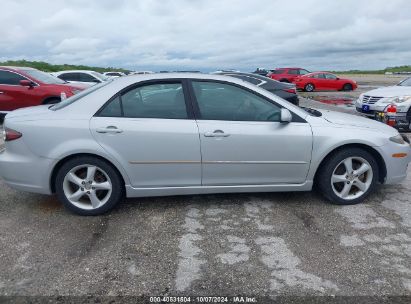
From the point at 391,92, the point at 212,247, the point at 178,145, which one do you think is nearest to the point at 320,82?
the point at 391,92

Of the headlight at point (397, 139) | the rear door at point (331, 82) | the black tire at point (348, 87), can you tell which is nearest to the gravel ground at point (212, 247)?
the headlight at point (397, 139)

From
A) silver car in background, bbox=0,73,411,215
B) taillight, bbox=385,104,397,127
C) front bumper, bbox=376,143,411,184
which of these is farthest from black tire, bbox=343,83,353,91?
silver car in background, bbox=0,73,411,215

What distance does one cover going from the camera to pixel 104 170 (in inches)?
148

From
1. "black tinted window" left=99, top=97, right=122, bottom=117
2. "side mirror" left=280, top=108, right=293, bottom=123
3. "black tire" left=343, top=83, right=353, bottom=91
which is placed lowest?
"black tire" left=343, top=83, right=353, bottom=91

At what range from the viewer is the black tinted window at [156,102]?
151 inches

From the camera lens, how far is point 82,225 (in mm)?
3680

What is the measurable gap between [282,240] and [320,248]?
1.10ft

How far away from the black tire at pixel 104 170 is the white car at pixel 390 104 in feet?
22.4

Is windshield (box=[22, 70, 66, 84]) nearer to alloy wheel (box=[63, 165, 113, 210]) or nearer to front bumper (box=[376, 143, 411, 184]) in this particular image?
alloy wheel (box=[63, 165, 113, 210])

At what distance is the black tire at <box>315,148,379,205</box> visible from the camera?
4.02 metres

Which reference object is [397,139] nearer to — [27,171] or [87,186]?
[87,186]

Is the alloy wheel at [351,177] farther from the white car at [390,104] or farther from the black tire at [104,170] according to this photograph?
the white car at [390,104]

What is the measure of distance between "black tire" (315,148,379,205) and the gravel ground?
11cm

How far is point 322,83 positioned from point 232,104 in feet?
70.2
